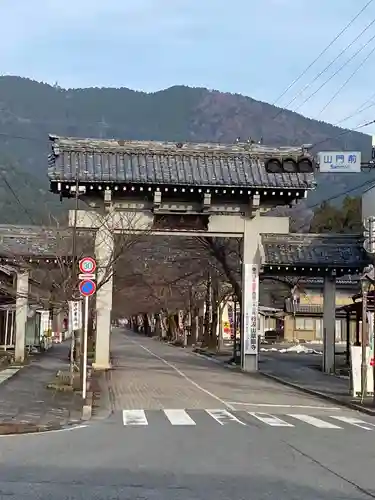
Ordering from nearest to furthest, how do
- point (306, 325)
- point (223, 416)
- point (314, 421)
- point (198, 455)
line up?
point (198, 455)
point (314, 421)
point (223, 416)
point (306, 325)

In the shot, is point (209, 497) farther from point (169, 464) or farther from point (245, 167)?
point (245, 167)

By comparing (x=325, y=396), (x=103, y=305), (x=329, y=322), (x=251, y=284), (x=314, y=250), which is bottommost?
(x=325, y=396)

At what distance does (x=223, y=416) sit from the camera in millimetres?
17750

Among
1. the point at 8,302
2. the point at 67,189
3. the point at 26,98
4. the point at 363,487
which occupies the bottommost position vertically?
the point at 363,487

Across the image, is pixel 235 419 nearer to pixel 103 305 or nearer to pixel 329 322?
pixel 103 305

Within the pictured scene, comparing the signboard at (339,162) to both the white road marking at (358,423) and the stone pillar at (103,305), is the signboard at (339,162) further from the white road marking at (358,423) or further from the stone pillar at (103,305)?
the stone pillar at (103,305)

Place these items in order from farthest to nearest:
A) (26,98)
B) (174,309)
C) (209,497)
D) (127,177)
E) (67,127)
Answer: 1. (26,98)
2. (67,127)
3. (174,309)
4. (127,177)
5. (209,497)

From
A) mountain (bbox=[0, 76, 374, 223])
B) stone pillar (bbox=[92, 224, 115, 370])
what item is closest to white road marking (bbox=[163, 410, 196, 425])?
stone pillar (bbox=[92, 224, 115, 370])

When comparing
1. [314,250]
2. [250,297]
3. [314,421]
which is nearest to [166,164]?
[250,297]

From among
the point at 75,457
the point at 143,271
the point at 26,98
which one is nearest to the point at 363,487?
the point at 75,457

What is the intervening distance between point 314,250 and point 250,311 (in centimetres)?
416

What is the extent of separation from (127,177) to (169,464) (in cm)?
2201

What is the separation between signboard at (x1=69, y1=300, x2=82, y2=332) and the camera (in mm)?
22703

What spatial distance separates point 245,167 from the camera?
3331cm
